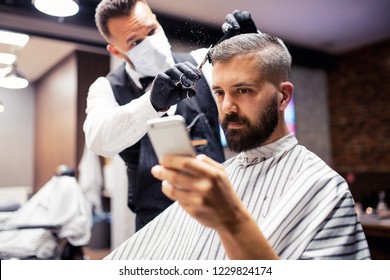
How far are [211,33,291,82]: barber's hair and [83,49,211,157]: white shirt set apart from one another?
0.31ft

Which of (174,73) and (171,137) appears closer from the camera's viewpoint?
(171,137)

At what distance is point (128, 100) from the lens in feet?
4.30

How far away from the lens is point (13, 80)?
1513mm

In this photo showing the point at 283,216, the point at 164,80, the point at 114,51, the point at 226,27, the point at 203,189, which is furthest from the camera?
the point at 114,51

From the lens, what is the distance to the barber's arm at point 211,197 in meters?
0.71

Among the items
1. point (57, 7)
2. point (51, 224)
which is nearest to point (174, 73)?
point (57, 7)

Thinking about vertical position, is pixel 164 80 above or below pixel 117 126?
above

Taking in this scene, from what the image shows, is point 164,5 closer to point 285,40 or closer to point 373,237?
point 285,40

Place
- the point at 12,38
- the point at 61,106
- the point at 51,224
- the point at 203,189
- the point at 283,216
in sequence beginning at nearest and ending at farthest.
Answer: the point at 203,189 → the point at 283,216 → the point at 12,38 → the point at 61,106 → the point at 51,224

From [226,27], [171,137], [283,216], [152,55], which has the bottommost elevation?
[283,216]

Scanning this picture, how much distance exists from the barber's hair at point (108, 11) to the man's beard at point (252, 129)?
1.71 ft

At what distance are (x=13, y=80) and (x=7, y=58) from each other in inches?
3.5

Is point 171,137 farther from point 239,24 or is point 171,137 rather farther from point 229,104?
point 239,24
